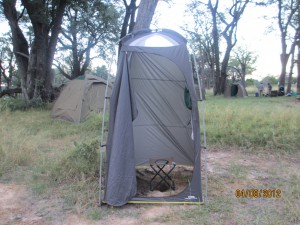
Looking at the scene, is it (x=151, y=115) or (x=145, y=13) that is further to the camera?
(x=145, y=13)

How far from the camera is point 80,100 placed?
8750mm

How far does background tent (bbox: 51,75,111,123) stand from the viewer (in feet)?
28.7

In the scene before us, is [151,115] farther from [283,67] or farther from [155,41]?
[283,67]

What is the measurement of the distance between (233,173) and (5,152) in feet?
11.9

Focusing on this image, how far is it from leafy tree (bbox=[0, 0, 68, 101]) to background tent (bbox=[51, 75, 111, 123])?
10.4 feet

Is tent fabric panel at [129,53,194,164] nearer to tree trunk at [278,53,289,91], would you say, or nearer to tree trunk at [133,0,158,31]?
tree trunk at [133,0,158,31]

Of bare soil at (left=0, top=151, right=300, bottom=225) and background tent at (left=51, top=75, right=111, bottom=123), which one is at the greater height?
background tent at (left=51, top=75, right=111, bottom=123)

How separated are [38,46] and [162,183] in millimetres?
9930

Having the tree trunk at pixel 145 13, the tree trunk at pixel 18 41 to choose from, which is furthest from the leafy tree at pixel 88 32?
Answer: the tree trunk at pixel 145 13

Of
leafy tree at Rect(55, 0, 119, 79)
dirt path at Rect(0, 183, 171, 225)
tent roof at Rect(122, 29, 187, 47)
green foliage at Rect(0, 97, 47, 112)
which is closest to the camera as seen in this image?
dirt path at Rect(0, 183, 171, 225)
